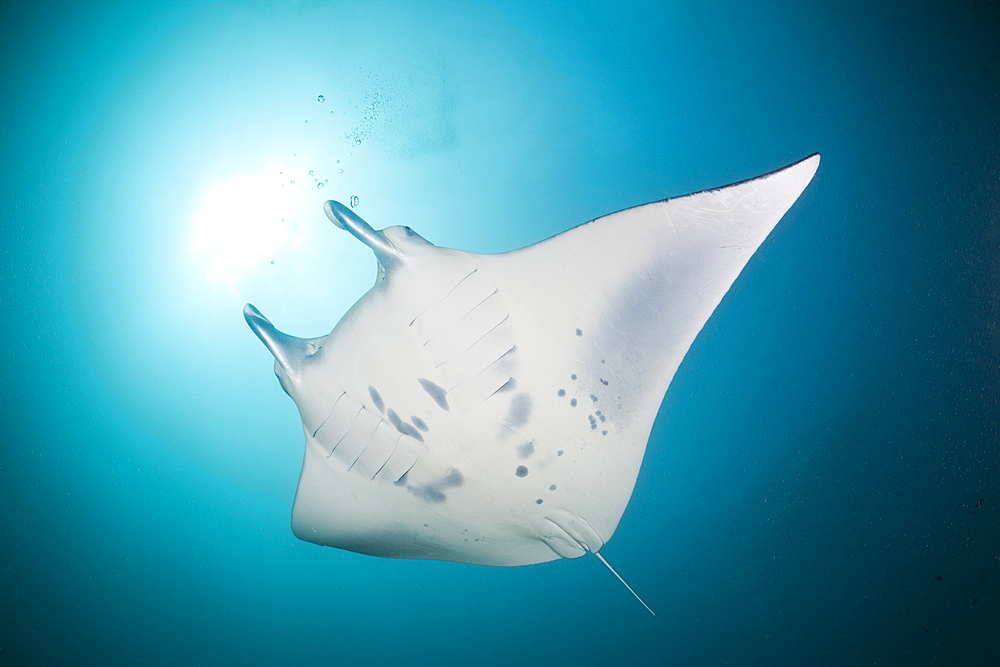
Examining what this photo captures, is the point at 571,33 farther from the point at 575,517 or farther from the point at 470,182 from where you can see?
the point at 575,517

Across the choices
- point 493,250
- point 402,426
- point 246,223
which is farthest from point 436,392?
point 246,223

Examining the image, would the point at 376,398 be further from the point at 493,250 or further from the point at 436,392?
the point at 493,250

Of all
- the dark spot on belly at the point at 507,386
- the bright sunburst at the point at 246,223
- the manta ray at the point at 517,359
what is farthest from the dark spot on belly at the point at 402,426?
the bright sunburst at the point at 246,223

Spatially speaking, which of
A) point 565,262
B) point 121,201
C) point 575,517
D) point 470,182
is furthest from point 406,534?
point 121,201

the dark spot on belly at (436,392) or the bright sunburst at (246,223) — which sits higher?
the bright sunburst at (246,223)

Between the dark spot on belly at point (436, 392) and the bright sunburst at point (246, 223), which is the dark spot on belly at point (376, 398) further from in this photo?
the bright sunburst at point (246, 223)

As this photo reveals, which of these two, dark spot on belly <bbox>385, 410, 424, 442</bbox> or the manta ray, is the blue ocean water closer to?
the manta ray
